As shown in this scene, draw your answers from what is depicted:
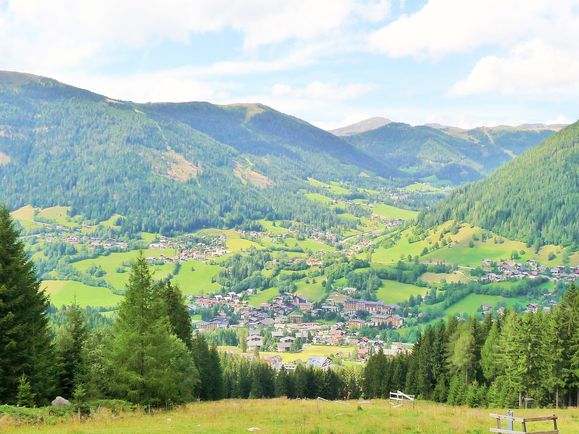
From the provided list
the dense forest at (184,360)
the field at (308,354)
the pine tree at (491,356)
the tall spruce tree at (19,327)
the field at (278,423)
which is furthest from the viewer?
the field at (308,354)

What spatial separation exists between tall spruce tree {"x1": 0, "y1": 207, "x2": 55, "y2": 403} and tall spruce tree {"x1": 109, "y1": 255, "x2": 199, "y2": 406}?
4.63 metres

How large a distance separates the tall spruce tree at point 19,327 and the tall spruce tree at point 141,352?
4.63 metres

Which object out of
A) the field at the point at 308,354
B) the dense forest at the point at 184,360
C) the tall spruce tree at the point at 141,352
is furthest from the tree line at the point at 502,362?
the field at the point at 308,354

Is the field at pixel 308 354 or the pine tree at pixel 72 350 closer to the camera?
the pine tree at pixel 72 350

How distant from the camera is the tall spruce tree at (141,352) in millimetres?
38250

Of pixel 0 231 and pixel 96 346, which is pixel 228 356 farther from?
pixel 0 231

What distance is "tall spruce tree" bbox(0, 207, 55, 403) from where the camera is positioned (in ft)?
119

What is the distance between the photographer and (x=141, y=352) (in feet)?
127

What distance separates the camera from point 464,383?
8225cm

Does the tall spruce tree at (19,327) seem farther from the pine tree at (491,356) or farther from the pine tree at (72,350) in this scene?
the pine tree at (491,356)

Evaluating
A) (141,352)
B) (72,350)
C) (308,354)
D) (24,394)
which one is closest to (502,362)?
(141,352)

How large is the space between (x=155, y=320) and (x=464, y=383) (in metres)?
56.9

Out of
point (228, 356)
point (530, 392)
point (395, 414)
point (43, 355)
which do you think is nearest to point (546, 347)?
point (530, 392)

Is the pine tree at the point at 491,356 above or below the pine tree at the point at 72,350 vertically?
below
